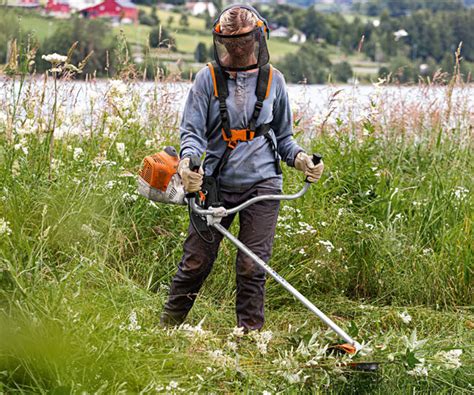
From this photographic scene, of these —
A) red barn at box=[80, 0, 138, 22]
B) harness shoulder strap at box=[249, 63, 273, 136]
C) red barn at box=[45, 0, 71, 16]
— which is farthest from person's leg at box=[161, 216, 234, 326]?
red barn at box=[80, 0, 138, 22]

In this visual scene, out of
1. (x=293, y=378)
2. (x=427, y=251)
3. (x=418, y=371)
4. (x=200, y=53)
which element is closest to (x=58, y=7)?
(x=200, y=53)

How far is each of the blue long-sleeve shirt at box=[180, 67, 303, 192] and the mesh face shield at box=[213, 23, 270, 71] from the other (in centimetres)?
10

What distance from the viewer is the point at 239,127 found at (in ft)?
16.1

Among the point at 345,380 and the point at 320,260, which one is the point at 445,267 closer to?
the point at 320,260

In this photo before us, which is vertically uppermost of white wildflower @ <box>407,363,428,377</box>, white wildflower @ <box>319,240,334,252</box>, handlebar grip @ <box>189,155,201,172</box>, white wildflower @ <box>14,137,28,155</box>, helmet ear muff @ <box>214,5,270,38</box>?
helmet ear muff @ <box>214,5,270,38</box>

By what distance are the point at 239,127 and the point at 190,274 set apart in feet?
2.84

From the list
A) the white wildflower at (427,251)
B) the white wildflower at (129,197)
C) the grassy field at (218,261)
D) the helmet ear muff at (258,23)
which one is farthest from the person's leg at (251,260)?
the white wildflower at (427,251)

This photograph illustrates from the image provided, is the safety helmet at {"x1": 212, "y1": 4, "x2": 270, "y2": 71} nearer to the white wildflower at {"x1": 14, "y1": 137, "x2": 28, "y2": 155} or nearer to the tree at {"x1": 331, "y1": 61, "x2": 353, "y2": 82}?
the white wildflower at {"x1": 14, "y1": 137, "x2": 28, "y2": 155}

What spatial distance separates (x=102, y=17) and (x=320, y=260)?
255 cm

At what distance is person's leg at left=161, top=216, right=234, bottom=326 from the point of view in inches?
201

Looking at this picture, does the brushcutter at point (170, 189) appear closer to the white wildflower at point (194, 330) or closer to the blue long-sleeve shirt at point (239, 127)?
the blue long-sleeve shirt at point (239, 127)

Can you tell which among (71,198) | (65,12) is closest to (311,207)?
(71,198)

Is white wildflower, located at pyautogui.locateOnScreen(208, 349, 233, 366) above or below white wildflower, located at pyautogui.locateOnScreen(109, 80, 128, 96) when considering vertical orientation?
below

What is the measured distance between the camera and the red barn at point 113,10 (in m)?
7.09
